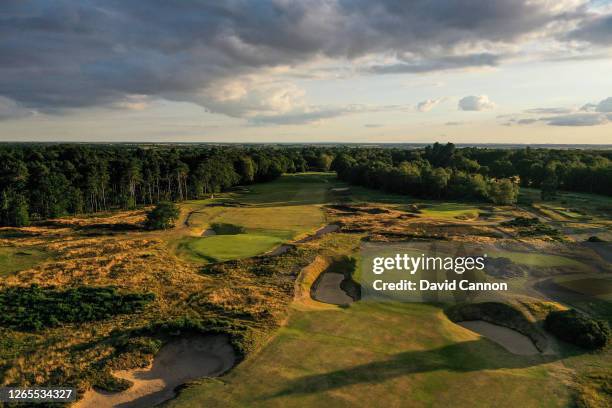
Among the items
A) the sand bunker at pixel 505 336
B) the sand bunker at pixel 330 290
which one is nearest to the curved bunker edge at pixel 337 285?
the sand bunker at pixel 330 290

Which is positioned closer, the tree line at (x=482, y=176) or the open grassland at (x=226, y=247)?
the open grassland at (x=226, y=247)

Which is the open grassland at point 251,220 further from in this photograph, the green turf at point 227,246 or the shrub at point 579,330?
the shrub at point 579,330

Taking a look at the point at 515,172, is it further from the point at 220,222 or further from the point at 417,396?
the point at 417,396

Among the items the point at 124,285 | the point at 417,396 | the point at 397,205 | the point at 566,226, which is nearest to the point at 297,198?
the point at 397,205

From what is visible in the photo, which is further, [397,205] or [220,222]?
[397,205]

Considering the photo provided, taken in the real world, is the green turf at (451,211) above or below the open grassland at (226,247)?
above

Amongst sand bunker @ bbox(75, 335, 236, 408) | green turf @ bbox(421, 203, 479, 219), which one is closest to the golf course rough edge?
sand bunker @ bbox(75, 335, 236, 408)
